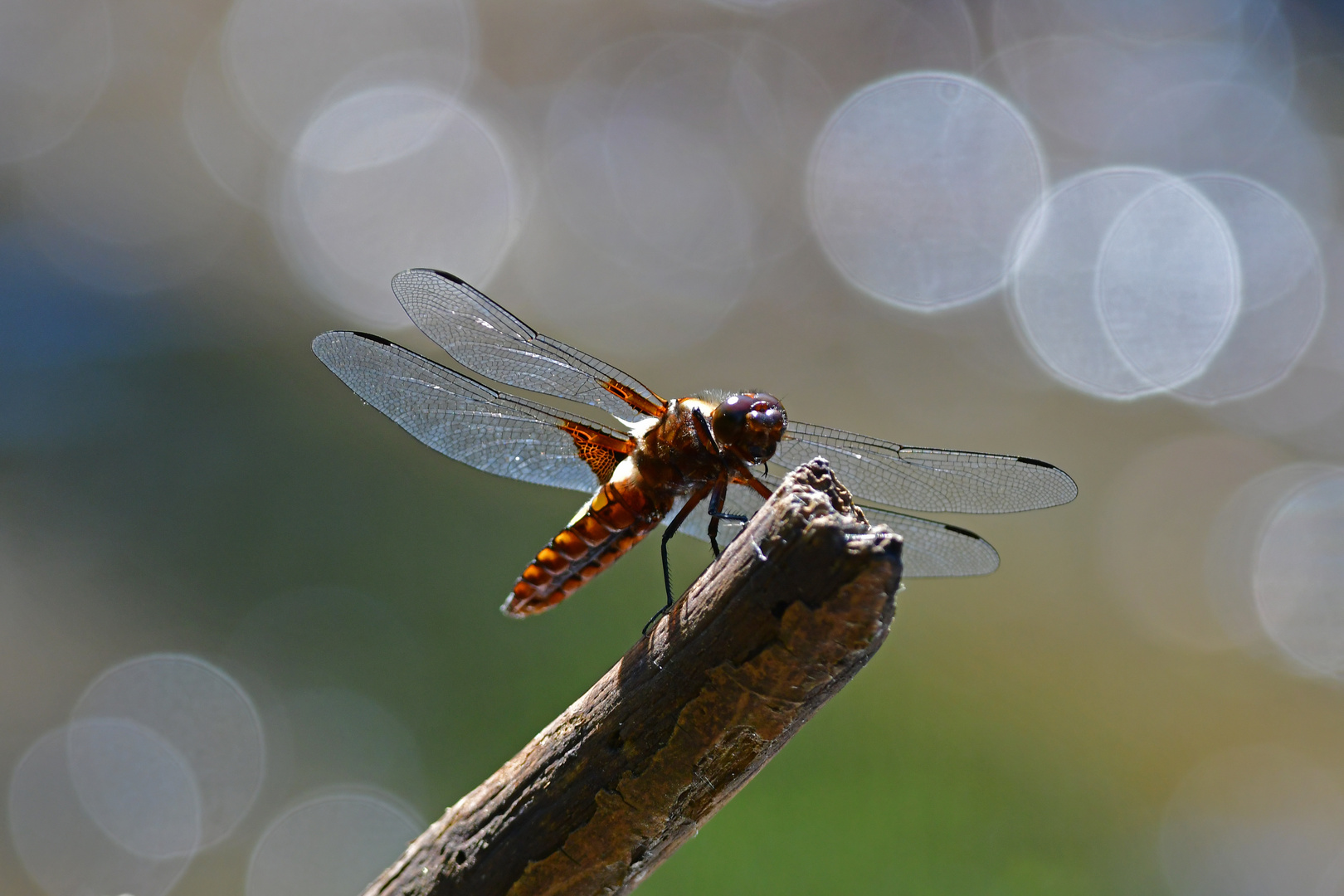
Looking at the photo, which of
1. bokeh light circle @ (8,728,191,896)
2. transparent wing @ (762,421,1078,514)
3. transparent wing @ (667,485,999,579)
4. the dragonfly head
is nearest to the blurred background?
bokeh light circle @ (8,728,191,896)

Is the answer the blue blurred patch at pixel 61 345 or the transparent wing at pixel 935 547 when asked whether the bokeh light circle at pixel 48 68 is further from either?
the transparent wing at pixel 935 547

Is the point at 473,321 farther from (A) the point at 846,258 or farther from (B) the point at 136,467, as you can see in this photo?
(A) the point at 846,258

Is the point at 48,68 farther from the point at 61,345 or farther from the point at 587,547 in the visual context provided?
the point at 587,547

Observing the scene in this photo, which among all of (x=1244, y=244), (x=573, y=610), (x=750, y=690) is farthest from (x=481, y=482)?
(x=1244, y=244)

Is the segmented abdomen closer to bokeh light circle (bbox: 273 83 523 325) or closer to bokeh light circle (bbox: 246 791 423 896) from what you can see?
bokeh light circle (bbox: 246 791 423 896)

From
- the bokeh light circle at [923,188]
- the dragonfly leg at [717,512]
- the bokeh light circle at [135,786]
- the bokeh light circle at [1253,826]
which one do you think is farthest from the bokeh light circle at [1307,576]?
the bokeh light circle at [135,786]

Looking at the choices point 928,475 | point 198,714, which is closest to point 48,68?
point 198,714
